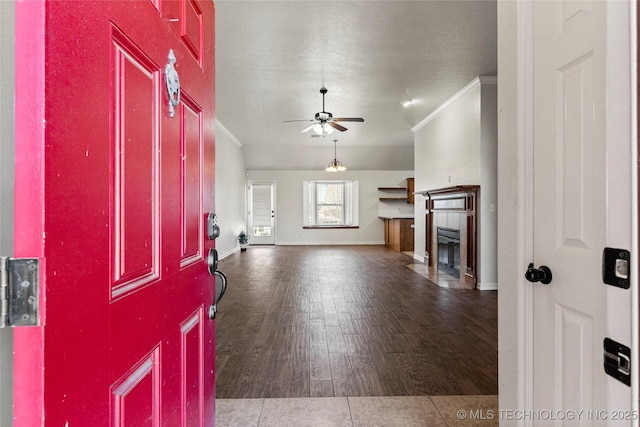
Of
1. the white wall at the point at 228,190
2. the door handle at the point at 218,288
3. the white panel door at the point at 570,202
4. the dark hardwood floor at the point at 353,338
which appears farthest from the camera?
the white wall at the point at 228,190

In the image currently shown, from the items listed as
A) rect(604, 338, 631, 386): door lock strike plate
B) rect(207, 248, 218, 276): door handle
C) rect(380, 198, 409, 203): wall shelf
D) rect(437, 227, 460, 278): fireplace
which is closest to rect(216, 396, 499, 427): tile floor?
rect(207, 248, 218, 276): door handle

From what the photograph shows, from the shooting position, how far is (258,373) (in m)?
2.33

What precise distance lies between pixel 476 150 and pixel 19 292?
5314 millimetres

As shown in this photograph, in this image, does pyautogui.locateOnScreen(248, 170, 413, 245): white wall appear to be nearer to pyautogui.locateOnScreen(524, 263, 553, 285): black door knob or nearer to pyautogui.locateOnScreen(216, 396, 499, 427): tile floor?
pyautogui.locateOnScreen(216, 396, 499, 427): tile floor

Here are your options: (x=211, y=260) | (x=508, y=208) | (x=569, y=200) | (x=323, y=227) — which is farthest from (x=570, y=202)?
(x=323, y=227)

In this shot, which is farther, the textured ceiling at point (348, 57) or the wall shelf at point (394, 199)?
the wall shelf at point (394, 199)

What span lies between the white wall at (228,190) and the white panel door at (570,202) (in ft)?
22.1

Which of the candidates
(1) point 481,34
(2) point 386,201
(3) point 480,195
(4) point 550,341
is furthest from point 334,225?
(4) point 550,341

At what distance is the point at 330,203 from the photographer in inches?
456

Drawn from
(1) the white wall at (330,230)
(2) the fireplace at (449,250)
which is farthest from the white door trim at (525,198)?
(1) the white wall at (330,230)

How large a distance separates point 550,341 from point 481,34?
3442 mm

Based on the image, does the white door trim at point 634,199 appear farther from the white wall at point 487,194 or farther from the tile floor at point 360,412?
the white wall at point 487,194

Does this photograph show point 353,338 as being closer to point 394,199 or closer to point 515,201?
point 515,201

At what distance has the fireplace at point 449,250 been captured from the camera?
18.4 feet
